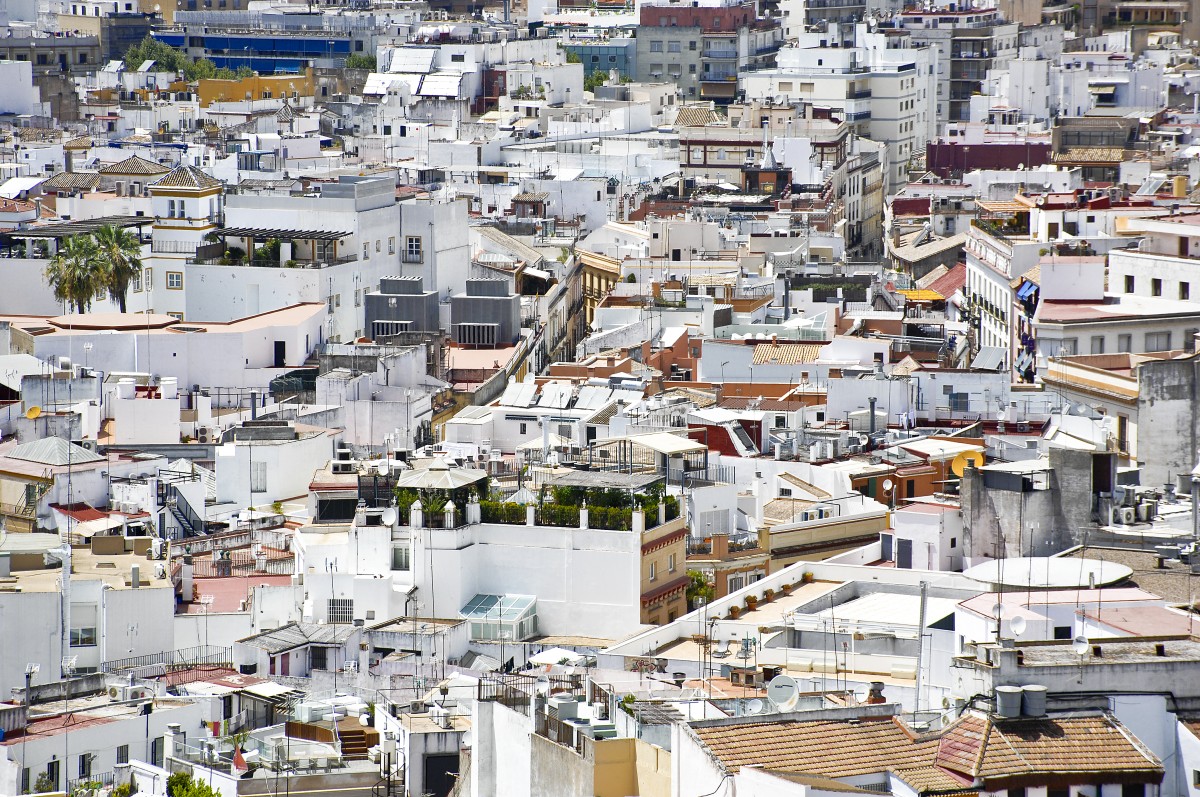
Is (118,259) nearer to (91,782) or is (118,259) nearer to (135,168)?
(135,168)

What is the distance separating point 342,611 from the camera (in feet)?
152

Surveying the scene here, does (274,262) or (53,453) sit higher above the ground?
(274,262)

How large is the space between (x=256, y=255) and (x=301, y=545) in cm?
3536

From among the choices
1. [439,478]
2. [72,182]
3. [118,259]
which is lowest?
[118,259]

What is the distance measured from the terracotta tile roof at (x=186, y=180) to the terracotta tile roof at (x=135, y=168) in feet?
28.8

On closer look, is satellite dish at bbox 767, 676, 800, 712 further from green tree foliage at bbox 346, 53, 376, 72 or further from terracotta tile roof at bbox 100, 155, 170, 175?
green tree foliage at bbox 346, 53, 376, 72

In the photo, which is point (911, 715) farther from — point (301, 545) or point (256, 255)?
point (256, 255)

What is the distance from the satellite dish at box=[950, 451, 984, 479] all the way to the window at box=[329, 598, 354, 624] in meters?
12.8

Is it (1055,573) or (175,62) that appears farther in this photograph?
(175,62)

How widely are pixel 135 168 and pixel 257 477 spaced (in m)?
43.6

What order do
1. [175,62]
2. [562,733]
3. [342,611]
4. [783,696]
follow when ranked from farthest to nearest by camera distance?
[175,62] → [342,611] → [783,696] → [562,733]

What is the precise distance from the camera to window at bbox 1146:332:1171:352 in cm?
6197

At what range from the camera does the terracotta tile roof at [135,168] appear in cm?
9900

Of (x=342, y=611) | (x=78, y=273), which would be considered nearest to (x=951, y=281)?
(x=78, y=273)
